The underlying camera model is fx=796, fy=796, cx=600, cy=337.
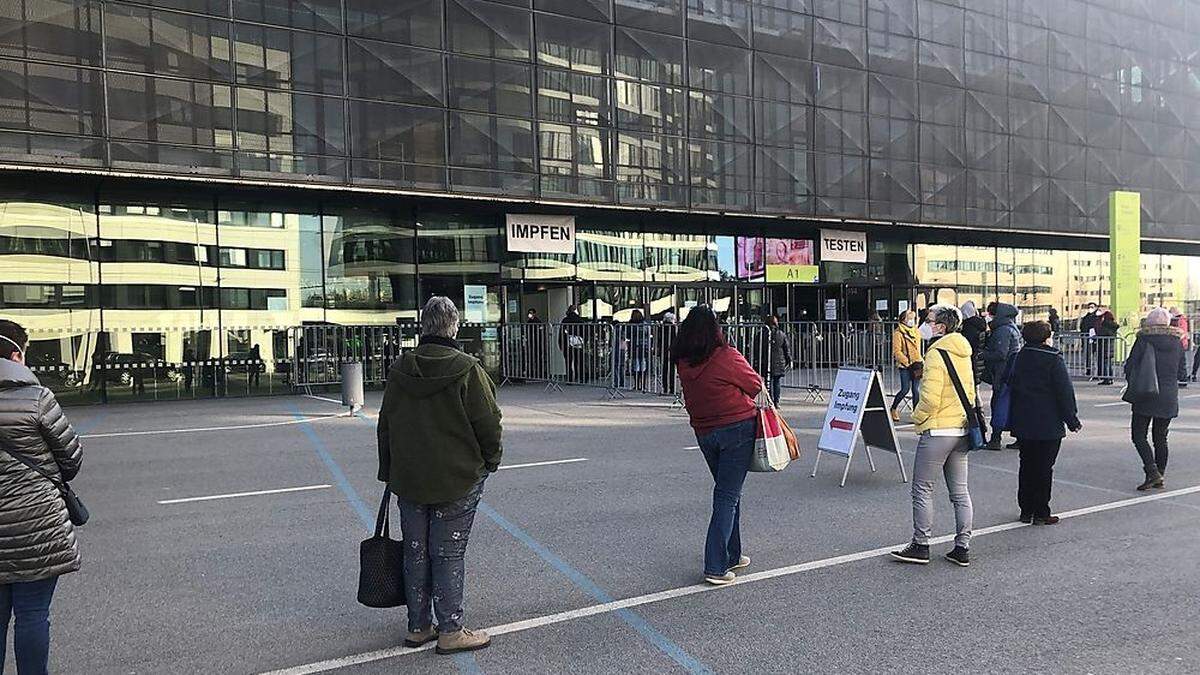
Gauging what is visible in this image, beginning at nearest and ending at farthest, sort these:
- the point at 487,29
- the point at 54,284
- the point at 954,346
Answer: the point at 954,346 → the point at 54,284 → the point at 487,29

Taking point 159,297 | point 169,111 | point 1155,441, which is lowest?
point 1155,441

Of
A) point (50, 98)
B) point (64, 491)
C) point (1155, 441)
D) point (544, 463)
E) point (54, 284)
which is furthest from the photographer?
point (54, 284)

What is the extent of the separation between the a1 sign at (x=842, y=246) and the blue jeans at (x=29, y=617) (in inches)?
988

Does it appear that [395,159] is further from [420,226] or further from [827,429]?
[827,429]

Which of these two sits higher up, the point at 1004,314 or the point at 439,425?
the point at 1004,314

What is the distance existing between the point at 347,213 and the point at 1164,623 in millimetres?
19281

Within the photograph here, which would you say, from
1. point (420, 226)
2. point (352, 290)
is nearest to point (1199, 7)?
point (420, 226)

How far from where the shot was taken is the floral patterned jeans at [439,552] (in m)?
4.22

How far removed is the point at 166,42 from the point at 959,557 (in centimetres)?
1832

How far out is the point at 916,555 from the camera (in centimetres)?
564

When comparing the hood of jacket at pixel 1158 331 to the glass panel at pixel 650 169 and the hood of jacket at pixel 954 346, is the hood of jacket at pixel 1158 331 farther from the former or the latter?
the glass panel at pixel 650 169

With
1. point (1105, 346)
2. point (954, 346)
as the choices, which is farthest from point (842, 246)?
point (954, 346)

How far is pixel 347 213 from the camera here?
20.5 metres

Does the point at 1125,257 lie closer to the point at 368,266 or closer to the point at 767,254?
the point at 767,254
